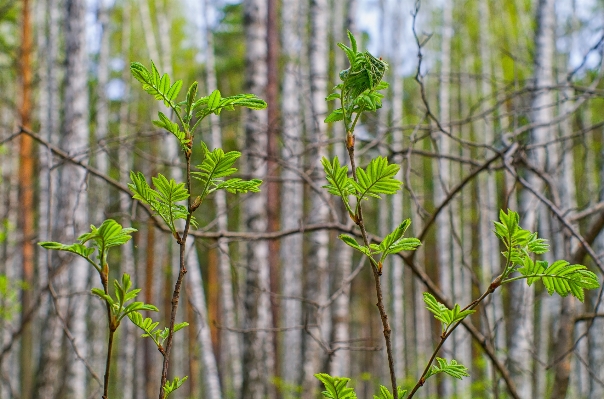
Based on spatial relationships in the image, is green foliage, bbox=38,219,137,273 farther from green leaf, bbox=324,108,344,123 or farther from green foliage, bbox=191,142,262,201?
green leaf, bbox=324,108,344,123

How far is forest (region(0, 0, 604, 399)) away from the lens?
693mm

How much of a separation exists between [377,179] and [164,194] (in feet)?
0.95

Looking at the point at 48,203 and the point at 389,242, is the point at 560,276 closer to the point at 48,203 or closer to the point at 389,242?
the point at 389,242

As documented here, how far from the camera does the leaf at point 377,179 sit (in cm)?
65

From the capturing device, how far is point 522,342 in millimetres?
4691

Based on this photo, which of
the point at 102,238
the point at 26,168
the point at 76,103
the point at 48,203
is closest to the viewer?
the point at 102,238

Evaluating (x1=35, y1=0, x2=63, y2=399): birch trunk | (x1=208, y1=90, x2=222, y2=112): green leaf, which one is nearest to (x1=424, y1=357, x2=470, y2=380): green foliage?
(x1=208, y1=90, x2=222, y2=112): green leaf

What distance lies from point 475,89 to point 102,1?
34.2ft

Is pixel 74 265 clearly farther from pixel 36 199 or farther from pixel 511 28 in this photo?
pixel 511 28

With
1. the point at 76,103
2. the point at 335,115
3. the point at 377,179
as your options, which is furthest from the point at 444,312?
the point at 76,103

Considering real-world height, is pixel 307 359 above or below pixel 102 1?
below

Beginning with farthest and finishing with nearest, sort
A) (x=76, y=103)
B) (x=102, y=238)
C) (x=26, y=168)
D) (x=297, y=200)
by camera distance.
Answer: (x=297, y=200) → (x=26, y=168) → (x=76, y=103) → (x=102, y=238)

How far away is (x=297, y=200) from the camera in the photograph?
9047mm

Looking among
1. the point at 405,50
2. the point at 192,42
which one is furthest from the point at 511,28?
the point at 192,42
